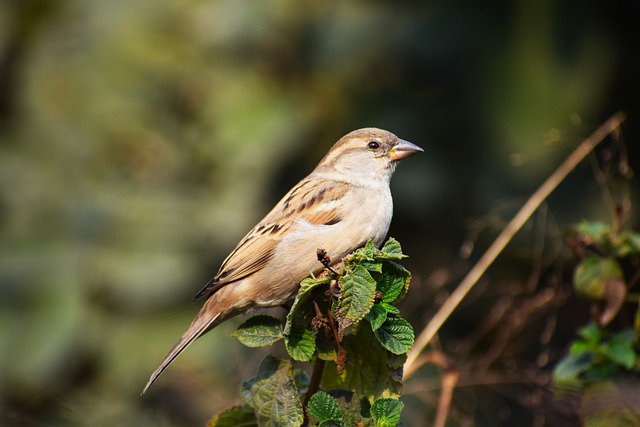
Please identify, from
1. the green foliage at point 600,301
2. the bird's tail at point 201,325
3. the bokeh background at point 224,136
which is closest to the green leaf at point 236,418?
the bird's tail at point 201,325

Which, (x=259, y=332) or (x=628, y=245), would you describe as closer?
(x=259, y=332)

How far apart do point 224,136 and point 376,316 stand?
3.44 m

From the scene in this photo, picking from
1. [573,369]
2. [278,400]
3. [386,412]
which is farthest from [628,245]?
[278,400]

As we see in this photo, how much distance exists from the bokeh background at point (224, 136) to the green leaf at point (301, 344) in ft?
7.95

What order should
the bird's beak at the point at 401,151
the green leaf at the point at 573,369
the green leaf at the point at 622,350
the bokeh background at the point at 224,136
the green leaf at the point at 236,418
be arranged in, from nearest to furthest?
the green leaf at the point at 236,418
the green leaf at the point at 622,350
the green leaf at the point at 573,369
the bird's beak at the point at 401,151
the bokeh background at the point at 224,136

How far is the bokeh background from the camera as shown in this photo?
16.3 ft

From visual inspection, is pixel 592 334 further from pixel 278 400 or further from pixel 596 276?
pixel 278 400

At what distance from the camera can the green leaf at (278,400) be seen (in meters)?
2.11

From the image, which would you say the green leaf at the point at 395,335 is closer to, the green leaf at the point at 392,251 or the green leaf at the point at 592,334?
the green leaf at the point at 392,251

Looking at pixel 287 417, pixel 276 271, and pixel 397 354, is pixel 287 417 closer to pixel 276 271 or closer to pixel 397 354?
pixel 397 354

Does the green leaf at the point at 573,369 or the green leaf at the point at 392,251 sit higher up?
the green leaf at the point at 392,251

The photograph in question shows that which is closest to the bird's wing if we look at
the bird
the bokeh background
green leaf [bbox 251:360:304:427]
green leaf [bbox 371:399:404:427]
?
the bird

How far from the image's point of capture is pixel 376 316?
81.2 inches

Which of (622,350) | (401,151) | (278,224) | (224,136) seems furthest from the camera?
(224,136)
